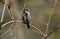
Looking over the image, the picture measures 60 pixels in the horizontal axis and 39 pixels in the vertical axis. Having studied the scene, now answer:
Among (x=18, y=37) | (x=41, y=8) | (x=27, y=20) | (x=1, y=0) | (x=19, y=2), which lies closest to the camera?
(x=1, y=0)

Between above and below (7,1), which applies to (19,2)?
below

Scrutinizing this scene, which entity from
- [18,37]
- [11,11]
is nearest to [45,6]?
[18,37]

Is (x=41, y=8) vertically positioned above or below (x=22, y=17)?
below

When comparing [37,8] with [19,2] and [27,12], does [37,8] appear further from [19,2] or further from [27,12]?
[27,12]

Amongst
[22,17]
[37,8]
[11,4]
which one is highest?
[11,4]

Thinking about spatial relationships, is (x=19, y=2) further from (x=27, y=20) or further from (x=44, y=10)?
(x=27, y=20)

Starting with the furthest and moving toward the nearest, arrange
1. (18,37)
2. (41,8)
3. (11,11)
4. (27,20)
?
(41,8) → (18,37) → (27,20) → (11,11)

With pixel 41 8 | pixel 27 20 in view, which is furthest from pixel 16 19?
pixel 41 8

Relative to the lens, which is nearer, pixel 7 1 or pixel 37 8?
pixel 7 1

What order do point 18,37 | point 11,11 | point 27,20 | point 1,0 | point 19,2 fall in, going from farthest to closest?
1. point 19,2
2. point 18,37
3. point 27,20
4. point 11,11
5. point 1,0
